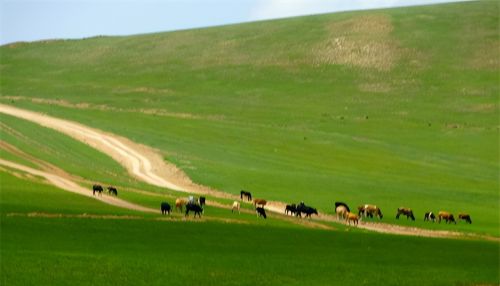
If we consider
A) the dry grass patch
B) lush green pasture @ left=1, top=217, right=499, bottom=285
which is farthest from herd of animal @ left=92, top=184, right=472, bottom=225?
the dry grass patch

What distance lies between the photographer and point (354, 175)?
63594mm

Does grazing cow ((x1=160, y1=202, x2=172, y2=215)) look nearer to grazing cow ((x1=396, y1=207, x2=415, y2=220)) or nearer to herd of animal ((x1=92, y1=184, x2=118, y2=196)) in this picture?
herd of animal ((x1=92, y1=184, x2=118, y2=196))

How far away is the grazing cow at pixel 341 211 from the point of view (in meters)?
46.7

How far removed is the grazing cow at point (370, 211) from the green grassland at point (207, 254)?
7225 millimetres

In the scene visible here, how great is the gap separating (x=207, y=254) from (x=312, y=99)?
75687mm

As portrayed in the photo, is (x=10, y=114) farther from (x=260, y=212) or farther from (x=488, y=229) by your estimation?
(x=488, y=229)

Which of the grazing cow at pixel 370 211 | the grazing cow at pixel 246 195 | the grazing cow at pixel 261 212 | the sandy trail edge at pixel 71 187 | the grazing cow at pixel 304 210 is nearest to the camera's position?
the sandy trail edge at pixel 71 187

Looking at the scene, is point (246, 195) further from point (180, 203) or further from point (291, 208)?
point (180, 203)

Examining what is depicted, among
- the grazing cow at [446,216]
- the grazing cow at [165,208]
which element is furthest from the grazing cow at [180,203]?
the grazing cow at [446,216]

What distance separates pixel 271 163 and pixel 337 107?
35.9 m

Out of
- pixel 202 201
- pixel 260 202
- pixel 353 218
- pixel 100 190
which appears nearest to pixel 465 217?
pixel 353 218

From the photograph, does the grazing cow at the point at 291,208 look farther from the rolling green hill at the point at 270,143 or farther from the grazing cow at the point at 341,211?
the grazing cow at the point at 341,211

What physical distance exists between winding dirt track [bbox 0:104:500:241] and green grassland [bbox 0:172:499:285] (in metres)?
5.01

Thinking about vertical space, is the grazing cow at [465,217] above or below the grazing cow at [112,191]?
above
